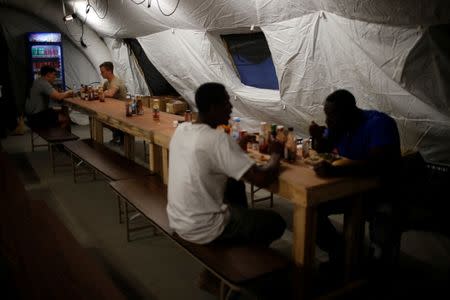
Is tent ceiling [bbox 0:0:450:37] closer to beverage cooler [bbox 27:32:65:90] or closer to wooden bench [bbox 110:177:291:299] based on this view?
beverage cooler [bbox 27:32:65:90]

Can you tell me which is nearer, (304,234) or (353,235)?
(304,234)

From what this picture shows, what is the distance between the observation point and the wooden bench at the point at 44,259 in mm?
2102

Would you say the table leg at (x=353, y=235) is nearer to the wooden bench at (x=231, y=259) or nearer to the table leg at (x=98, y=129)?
the wooden bench at (x=231, y=259)

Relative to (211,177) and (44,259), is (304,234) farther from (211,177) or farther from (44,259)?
(44,259)

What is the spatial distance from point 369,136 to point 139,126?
2.33m

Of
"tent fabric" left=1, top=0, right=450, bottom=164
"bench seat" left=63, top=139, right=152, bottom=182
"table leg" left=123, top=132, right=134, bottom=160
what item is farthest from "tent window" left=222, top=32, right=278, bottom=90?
"bench seat" left=63, top=139, right=152, bottom=182

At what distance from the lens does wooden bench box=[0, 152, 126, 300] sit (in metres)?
2.10

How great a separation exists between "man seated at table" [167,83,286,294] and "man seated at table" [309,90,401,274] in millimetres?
478

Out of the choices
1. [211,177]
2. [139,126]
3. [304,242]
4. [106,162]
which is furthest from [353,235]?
[106,162]

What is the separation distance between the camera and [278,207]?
446 cm

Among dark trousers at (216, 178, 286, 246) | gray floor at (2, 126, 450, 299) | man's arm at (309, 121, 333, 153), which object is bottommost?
gray floor at (2, 126, 450, 299)

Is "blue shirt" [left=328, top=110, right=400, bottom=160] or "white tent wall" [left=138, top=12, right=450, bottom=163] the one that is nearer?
"blue shirt" [left=328, top=110, right=400, bottom=160]

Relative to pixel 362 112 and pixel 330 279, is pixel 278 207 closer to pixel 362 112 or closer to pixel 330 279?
pixel 330 279

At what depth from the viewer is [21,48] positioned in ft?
29.8
